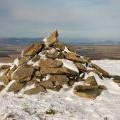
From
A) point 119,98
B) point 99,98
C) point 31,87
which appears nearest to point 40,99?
point 31,87

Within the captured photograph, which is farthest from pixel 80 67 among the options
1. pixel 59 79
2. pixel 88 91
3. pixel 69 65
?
pixel 88 91

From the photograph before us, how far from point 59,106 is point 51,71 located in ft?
22.1

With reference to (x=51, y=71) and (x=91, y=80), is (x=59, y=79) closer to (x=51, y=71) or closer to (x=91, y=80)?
(x=51, y=71)

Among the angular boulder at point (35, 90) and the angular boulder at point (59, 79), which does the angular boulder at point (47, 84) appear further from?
the angular boulder at point (35, 90)

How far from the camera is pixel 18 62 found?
96.8 feet

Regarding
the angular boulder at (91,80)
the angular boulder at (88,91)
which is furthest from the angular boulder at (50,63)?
the angular boulder at (88,91)

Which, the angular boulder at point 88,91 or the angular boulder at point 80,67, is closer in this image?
the angular boulder at point 88,91

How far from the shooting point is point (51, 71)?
27.5 metres

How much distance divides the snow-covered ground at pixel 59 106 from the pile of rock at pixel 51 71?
0.94 m

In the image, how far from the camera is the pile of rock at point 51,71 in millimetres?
26195

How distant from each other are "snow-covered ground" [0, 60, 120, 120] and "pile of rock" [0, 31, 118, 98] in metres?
0.94

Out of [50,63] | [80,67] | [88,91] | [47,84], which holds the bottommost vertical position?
[88,91]

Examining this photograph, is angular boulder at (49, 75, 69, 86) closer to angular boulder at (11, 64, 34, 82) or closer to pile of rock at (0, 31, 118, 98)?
pile of rock at (0, 31, 118, 98)

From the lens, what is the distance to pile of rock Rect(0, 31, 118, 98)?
85.9 ft
